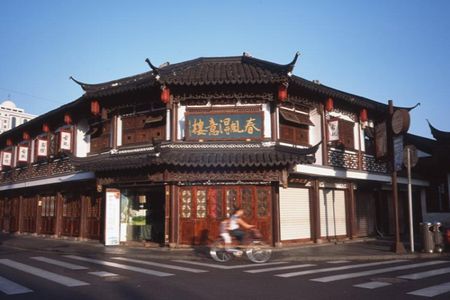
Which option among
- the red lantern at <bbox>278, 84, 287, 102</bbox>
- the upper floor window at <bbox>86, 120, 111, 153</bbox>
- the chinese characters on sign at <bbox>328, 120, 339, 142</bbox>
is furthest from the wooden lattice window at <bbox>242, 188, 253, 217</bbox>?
the upper floor window at <bbox>86, 120, 111, 153</bbox>

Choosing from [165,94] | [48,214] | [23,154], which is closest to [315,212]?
[165,94]

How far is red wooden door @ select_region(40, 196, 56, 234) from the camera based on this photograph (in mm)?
24766

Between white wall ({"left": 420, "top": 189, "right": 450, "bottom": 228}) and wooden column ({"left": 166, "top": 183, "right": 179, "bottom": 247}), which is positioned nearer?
wooden column ({"left": 166, "top": 183, "right": 179, "bottom": 247})

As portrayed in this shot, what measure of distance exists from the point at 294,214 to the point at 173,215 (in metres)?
5.50

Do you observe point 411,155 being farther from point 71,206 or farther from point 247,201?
point 71,206

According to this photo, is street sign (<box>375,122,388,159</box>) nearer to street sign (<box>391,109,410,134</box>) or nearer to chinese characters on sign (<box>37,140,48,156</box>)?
street sign (<box>391,109,410,134</box>)

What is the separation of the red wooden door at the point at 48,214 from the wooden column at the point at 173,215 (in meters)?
11.1

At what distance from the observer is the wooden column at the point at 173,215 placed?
16844mm

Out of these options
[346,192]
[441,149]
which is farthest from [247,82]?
[441,149]

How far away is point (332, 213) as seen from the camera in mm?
20141

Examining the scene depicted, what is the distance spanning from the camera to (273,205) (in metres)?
17.1

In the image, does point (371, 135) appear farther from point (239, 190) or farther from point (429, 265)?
point (429, 265)

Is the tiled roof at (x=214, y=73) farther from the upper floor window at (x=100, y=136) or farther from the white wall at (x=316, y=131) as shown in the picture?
the white wall at (x=316, y=131)

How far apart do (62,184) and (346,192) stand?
636 inches
